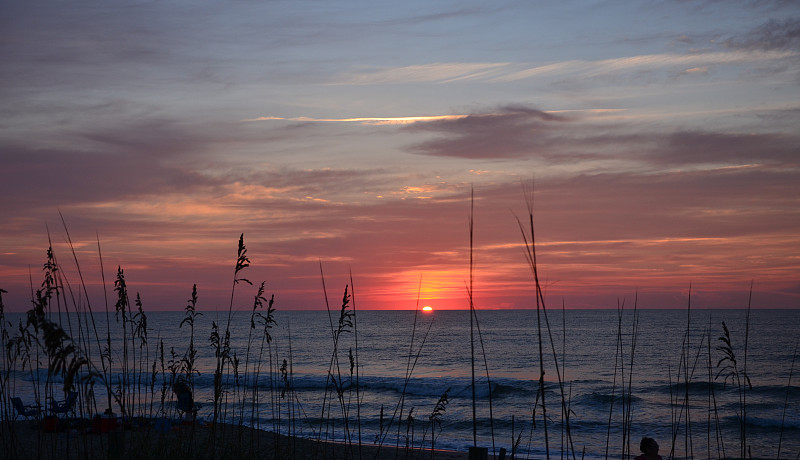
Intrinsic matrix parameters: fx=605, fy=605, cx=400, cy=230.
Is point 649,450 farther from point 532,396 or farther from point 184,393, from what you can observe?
point 532,396

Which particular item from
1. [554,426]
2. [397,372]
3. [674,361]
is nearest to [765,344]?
[674,361]

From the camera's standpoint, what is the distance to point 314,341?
225 ft

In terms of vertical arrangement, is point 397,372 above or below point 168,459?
below

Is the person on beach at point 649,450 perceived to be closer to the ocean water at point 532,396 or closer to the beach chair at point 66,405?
the ocean water at point 532,396

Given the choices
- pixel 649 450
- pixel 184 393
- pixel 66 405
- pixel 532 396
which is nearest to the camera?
pixel 66 405

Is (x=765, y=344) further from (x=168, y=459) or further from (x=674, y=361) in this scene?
(x=168, y=459)

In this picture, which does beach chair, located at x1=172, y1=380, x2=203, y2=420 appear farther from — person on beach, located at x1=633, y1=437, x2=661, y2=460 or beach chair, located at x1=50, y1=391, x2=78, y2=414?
person on beach, located at x1=633, y1=437, x2=661, y2=460

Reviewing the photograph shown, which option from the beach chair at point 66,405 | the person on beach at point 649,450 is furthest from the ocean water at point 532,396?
the beach chair at point 66,405

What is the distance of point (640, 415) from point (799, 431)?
17.6 feet

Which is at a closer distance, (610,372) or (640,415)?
(640,415)

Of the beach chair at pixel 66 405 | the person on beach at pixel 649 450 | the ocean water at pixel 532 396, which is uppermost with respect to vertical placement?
the beach chair at pixel 66 405

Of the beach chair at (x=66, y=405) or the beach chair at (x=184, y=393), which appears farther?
the beach chair at (x=184, y=393)

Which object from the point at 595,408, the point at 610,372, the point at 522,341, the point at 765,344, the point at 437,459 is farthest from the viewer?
the point at 522,341

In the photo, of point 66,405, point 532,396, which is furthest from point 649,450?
point 532,396
